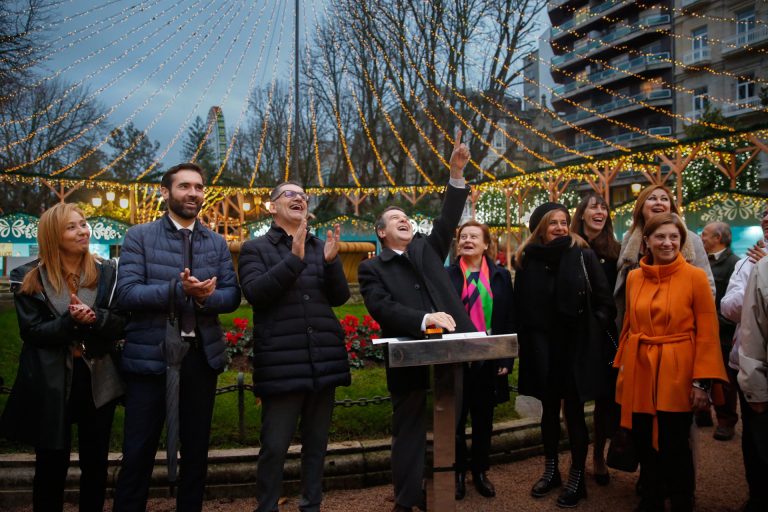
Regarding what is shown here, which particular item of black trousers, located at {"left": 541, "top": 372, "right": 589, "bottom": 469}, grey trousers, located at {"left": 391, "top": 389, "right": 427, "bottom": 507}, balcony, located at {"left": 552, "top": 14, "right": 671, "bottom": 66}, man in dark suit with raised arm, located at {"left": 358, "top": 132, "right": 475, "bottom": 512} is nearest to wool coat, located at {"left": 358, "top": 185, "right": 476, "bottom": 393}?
man in dark suit with raised arm, located at {"left": 358, "top": 132, "right": 475, "bottom": 512}

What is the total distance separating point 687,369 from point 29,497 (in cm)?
433

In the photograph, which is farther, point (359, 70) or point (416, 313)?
point (359, 70)

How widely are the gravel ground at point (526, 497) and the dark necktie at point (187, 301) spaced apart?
1.47 meters

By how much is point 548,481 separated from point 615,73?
41888 mm

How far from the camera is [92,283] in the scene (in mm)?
3318

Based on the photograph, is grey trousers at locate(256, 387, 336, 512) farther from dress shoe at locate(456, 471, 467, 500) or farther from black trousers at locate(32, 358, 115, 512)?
dress shoe at locate(456, 471, 467, 500)

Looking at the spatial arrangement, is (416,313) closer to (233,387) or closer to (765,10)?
(233,387)

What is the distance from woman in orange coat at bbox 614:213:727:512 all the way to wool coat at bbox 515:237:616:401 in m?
0.32

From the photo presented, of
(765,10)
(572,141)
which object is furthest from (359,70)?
(572,141)

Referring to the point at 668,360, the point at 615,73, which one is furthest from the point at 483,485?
the point at 615,73

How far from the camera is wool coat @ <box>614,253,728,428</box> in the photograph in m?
3.28

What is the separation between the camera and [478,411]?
13.3 ft

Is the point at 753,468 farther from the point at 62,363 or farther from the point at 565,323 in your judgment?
the point at 62,363

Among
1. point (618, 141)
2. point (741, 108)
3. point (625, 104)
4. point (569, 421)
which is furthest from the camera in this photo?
point (618, 141)
